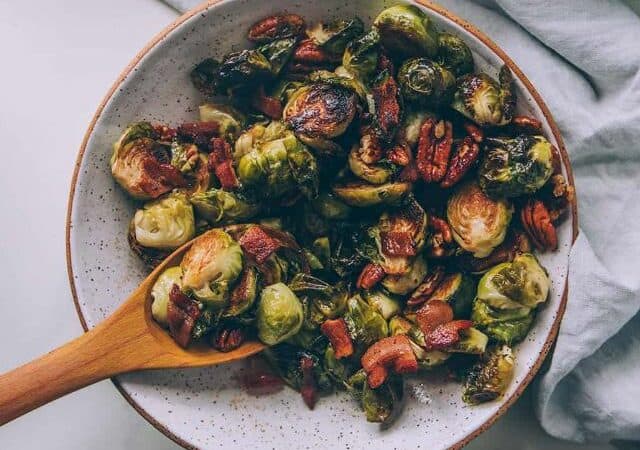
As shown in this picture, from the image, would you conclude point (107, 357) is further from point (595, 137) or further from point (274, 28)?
point (595, 137)

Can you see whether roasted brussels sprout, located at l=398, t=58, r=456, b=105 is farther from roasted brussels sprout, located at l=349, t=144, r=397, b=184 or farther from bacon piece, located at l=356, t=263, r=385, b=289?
bacon piece, located at l=356, t=263, r=385, b=289

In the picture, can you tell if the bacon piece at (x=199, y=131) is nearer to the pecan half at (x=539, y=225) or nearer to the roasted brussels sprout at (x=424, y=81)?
the roasted brussels sprout at (x=424, y=81)

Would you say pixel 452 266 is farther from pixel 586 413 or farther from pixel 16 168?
pixel 16 168

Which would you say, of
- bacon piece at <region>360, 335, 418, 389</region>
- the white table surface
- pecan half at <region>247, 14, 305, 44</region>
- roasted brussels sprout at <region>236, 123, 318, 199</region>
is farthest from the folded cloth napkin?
→ roasted brussels sprout at <region>236, 123, 318, 199</region>

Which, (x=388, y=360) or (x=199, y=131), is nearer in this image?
(x=388, y=360)

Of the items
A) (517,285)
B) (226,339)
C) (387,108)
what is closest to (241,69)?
(387,108)
